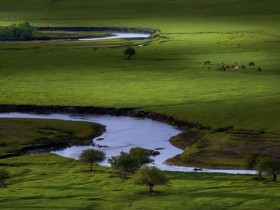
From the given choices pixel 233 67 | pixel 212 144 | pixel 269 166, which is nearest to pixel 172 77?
pixel 233 67

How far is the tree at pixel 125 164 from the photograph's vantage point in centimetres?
4962

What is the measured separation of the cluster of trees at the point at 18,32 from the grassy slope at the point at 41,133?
86.3 metres

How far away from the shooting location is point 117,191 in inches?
1772

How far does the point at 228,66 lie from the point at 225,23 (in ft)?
222

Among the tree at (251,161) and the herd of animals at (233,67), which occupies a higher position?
the herd of animals at (233,67)

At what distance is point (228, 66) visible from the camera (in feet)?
330

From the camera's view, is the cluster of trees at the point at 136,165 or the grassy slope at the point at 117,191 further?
the cluster of trees at the point at 136,165

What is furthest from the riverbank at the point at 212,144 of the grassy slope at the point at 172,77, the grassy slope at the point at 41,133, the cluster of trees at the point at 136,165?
the cluster of trees at the point at 136,165

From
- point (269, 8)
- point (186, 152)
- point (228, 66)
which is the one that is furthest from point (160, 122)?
point (269, 8)

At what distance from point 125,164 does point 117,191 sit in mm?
4786

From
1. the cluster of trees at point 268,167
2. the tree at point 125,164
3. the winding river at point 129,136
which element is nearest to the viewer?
the cluster of trees at point 268,167

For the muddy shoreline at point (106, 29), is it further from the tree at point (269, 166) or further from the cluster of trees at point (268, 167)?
the tree at point (269, 166)

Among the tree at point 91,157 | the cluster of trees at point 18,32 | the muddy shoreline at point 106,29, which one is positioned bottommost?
the tree at point 91,157

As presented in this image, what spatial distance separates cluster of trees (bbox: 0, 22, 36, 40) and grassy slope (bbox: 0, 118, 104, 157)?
283 ft
